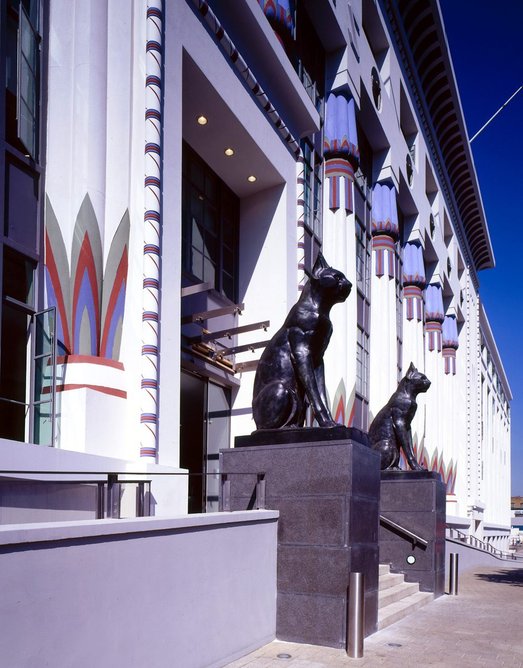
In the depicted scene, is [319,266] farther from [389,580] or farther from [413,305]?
[413,305]

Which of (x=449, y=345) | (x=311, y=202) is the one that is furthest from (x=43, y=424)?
(x=449, y=345)

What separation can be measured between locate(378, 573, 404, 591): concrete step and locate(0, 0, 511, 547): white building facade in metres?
3.62

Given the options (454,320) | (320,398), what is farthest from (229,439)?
(454,320)

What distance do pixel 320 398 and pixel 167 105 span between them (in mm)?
6072

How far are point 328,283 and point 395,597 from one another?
5.78 meters

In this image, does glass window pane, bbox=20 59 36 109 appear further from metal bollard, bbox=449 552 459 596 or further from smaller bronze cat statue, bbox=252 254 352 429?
metal bollard, bbox=449 552 459 596

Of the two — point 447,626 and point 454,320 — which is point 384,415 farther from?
point 454,320

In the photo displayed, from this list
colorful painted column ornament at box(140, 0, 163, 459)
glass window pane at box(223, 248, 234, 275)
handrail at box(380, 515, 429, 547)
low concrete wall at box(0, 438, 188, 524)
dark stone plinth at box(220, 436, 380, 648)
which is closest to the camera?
low concrete wall at box(0, 438, 188, 524)

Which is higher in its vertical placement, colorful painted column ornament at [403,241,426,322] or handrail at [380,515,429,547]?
colorful painted column ornament at [403,241,426,322]

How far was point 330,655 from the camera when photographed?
28.1 ft

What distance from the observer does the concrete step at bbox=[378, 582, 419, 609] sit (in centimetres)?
1198

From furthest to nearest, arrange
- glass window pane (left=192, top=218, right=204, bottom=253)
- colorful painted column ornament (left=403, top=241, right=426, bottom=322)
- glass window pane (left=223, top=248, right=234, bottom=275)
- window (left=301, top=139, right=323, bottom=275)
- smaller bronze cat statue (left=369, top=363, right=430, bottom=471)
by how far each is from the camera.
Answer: colorful painted column ornament (left=403, top=241, right=426, bottom=322) < window (left=301, top=139, right=323, bottom=275) < glass window pane (left=223, top=248, right=234, bottom=275) < glass window pane (left=192, top=218, right=204, bottom=253) < smaller bronze cat statue (left=369, top=363, right=430, bottom=471)

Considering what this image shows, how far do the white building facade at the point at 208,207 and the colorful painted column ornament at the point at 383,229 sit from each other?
0.09 meters

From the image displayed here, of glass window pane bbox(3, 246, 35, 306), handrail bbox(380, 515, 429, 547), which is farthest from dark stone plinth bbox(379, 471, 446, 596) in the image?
glass window pane bbox(3, 246, 35, 306)
